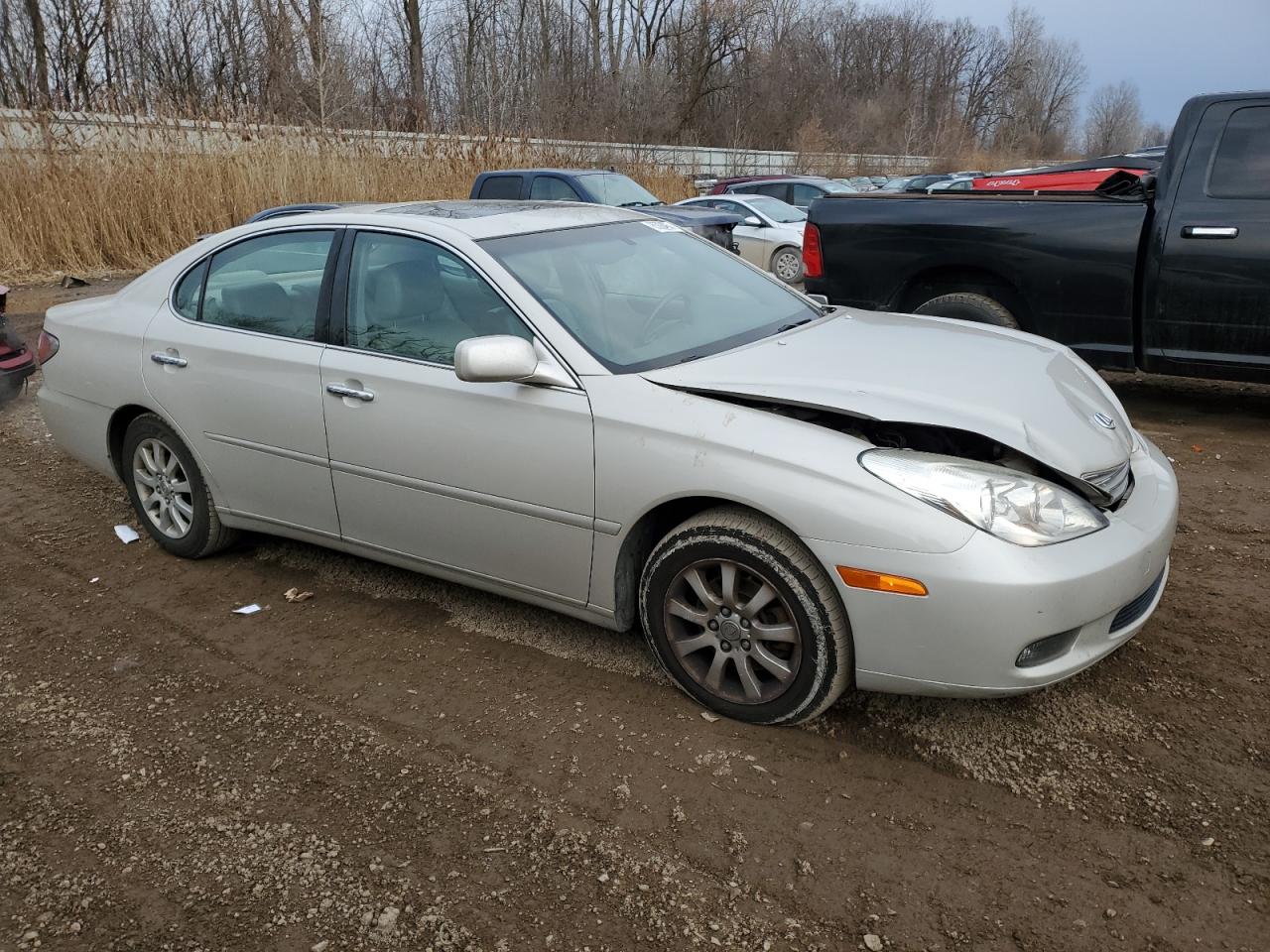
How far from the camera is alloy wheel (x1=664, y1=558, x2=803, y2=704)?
10.2ft

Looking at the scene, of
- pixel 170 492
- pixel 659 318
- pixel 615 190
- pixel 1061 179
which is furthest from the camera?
pixel 615 190

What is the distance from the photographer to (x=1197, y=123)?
6.08 metres

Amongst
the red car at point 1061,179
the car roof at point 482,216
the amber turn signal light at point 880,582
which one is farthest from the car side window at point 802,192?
the amber turn signal light at point 880,582

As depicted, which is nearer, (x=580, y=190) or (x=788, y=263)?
(x=580, y=190)

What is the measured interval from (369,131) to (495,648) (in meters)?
16.6

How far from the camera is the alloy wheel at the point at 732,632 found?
122 inches

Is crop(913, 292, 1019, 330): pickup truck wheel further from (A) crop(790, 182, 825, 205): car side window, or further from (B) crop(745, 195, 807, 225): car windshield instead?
(A) crop(790, 182, 825, 205): car side window

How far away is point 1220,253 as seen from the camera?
5.83 m

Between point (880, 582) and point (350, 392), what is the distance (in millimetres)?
2126

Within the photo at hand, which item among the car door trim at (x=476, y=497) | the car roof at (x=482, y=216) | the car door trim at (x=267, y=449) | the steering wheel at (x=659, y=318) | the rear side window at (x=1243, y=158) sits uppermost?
the rear side window at (x=1243, y=158)

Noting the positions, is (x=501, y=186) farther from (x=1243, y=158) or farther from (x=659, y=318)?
(x=659, y=318)

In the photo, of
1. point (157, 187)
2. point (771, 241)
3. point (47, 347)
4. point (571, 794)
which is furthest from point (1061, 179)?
point (157, 187)

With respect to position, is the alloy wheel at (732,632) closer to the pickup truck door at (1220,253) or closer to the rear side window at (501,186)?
the pickup truck door at (1220,253)

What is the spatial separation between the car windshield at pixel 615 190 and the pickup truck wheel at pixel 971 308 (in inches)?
291
